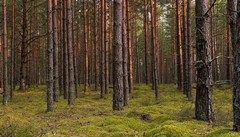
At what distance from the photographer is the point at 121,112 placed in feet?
38.5

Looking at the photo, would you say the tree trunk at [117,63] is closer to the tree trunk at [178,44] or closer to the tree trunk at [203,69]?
the tree trunk at [203,69]

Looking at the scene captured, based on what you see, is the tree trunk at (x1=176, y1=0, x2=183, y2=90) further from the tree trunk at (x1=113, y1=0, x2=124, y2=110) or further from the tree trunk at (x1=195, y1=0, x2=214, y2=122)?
the tree trunk at (x1=195, y1=0, x2=214, y2=122)

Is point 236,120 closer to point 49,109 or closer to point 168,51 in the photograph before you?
point 49,109

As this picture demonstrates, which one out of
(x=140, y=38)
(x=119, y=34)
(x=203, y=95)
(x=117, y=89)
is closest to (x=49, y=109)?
(x=117, y=89)

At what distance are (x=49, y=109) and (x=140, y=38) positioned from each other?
153 ft

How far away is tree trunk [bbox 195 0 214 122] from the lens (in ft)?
28.4

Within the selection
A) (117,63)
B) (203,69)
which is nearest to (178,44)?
(117,63)

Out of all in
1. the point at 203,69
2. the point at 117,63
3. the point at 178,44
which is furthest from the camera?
the point at 178,44

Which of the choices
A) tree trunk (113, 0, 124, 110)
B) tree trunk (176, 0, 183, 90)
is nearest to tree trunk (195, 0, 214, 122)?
tree trunk (113, 0, 124, 110)

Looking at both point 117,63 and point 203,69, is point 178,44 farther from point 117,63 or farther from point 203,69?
point 203,69

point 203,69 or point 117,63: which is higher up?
point 117,63

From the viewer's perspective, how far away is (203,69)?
346 inches

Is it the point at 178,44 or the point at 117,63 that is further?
the point at 178,44

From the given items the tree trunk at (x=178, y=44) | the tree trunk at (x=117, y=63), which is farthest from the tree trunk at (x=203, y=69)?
the tree trunk at (x=178, y=44)
